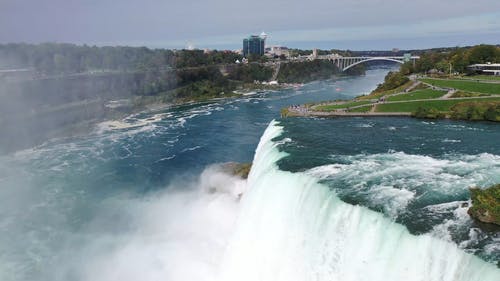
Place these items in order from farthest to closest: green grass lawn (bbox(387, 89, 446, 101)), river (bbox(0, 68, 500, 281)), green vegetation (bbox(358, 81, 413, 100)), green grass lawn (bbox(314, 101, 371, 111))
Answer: green vegetation (bbox(358, 81, 413, 100)), green grass lawn (bbox(387, 89, 446, 101)), green grass lawn (bbox(314, 101, 371, 111)), river (bbox(0, 68, 500, 281))

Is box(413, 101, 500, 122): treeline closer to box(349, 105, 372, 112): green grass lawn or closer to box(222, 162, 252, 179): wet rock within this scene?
box(349, 105, 372, 112): green grass lawn

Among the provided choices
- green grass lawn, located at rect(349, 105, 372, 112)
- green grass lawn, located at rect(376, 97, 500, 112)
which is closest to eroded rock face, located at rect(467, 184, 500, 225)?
green grass lawn, located at rect(376, 97, 500, 112)

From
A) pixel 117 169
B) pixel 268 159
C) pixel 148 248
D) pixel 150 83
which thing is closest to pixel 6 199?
pixel 117 169

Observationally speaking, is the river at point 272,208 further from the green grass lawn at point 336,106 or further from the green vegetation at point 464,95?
the green vegetation at point 464,95

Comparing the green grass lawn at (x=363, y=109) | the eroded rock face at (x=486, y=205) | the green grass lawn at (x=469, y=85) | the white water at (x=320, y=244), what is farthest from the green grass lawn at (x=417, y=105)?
the eroded rock face at (x=486, y=205)

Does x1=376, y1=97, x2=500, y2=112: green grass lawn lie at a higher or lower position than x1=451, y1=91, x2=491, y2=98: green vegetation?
lower

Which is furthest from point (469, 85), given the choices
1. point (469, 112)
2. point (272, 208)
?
point (272, 208)

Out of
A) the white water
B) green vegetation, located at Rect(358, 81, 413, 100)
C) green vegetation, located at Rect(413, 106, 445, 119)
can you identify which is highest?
green vegetation, located at Rect(358, 81, 413, 100)

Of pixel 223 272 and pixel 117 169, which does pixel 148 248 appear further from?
pixel 117 169

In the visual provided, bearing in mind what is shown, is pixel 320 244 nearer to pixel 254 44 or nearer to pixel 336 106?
pixel 336 106
